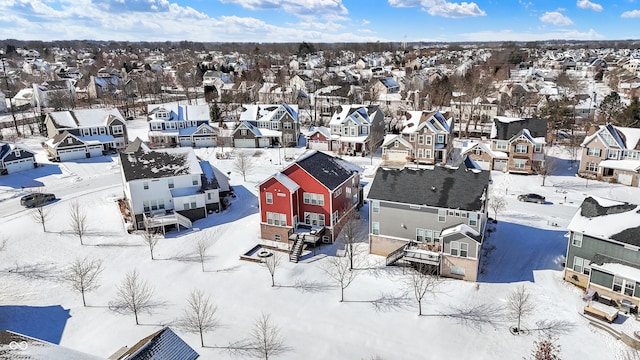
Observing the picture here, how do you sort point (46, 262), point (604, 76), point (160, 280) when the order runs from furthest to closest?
point (604, 76) < point (46, 262) < point (160, 280)

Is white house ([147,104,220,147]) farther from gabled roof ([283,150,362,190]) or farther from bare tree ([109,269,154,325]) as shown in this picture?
bare tree ([109,269,154,325])

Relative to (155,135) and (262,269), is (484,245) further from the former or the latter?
(155,135)

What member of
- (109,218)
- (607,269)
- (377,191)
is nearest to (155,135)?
(109,218)

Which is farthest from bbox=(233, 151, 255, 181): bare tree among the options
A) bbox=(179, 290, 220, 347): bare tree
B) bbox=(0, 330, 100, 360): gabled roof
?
bbox=(0, 330, 100, 360): gabled roof

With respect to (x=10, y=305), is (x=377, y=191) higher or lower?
higher

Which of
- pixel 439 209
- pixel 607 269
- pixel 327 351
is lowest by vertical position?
pixel 327 351

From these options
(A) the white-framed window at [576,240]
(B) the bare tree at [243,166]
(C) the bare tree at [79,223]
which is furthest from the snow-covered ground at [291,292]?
(B) the bare tree at [243,166]
